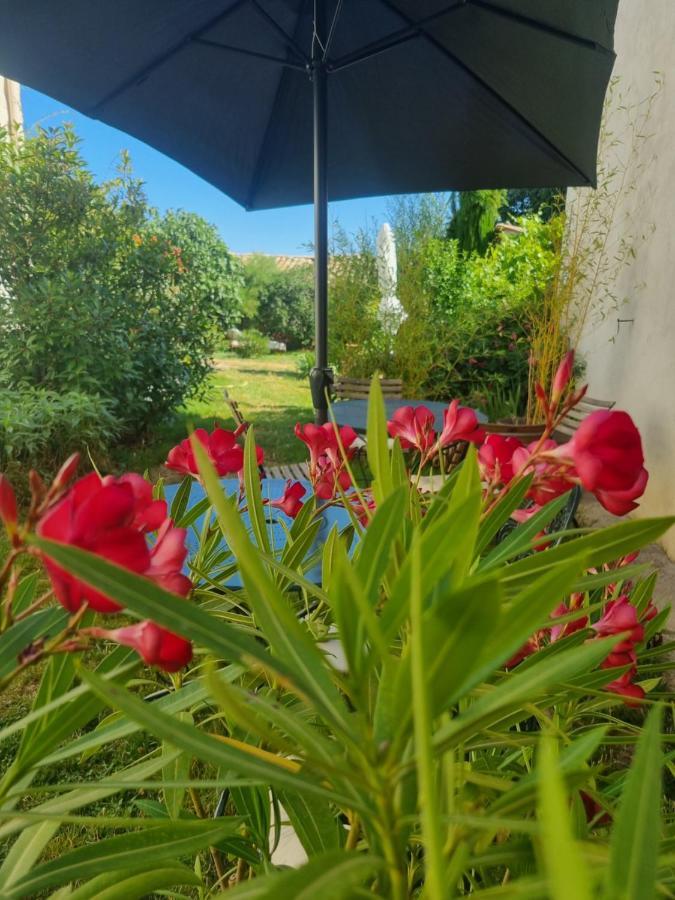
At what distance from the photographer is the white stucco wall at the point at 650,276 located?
112 inches

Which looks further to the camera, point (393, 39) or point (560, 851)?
point (393, 39)

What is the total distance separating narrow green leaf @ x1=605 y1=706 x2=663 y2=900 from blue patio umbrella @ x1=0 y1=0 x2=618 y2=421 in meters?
1.38

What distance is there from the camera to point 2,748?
1.58m

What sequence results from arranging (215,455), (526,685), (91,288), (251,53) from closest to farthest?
(526,685), (215,455), (251,53), (91,288)

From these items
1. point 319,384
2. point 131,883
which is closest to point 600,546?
point 131,883

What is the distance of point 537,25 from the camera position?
184 centimetres

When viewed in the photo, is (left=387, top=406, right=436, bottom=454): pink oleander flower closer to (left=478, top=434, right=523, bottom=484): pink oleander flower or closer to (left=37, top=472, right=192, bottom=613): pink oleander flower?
(left=478, top=434, right=523, bottom=484): pink oleander flower

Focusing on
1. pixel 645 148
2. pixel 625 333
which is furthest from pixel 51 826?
pixel 645 148

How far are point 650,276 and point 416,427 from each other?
316cm

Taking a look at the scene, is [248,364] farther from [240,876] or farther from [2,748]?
[240,876]

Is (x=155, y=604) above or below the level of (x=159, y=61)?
below

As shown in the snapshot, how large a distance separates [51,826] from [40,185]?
13.9ft

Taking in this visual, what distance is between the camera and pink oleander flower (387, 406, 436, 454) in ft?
2.00

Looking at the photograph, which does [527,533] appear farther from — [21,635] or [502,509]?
[21,635]
